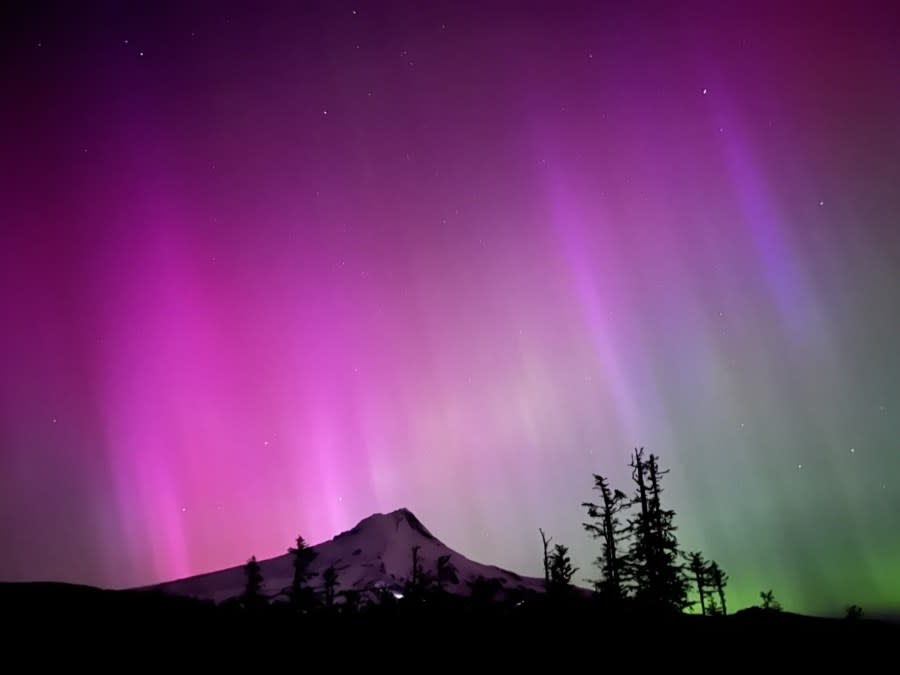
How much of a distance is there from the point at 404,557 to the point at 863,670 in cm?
13785

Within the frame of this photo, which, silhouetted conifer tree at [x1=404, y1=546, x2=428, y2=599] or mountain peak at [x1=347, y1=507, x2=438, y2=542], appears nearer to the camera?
silhouetted conifer tree at [x1=404, y1=546, x2=428, y2=599]

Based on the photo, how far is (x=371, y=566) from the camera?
132 meters

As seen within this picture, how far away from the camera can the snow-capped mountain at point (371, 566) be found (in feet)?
402

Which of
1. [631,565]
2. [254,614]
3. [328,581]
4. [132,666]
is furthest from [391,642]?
[328,581]

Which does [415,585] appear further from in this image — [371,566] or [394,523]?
[394,523]

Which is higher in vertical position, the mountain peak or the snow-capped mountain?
the mountain peak

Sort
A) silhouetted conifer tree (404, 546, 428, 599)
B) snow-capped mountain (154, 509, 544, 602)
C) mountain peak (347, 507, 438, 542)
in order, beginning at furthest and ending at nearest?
1. mountain peak (347, 507, 438, 542)
2. snow-capped mountain (154, 509, 544, 602)
3. silhouetted conifer tree (404, 546, 428, 599)

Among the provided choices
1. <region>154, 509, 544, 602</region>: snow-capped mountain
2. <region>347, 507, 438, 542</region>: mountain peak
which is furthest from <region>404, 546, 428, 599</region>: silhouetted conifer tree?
<region>347, 507, 438, 542</region>: mountain peak

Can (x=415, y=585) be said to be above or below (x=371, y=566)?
above

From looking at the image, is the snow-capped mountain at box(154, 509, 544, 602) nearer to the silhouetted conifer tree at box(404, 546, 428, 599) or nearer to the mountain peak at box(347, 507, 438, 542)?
the mountain peak at box(347, 507, 438, 542)

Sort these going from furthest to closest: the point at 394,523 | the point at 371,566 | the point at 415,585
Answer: the point at 394,523 < the point at 371,566 < the point at 415,585

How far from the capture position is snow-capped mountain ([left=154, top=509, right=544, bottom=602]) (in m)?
123

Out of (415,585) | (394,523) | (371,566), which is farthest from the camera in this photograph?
(394,523)

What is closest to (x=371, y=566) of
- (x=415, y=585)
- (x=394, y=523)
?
(x=394, y=523)
